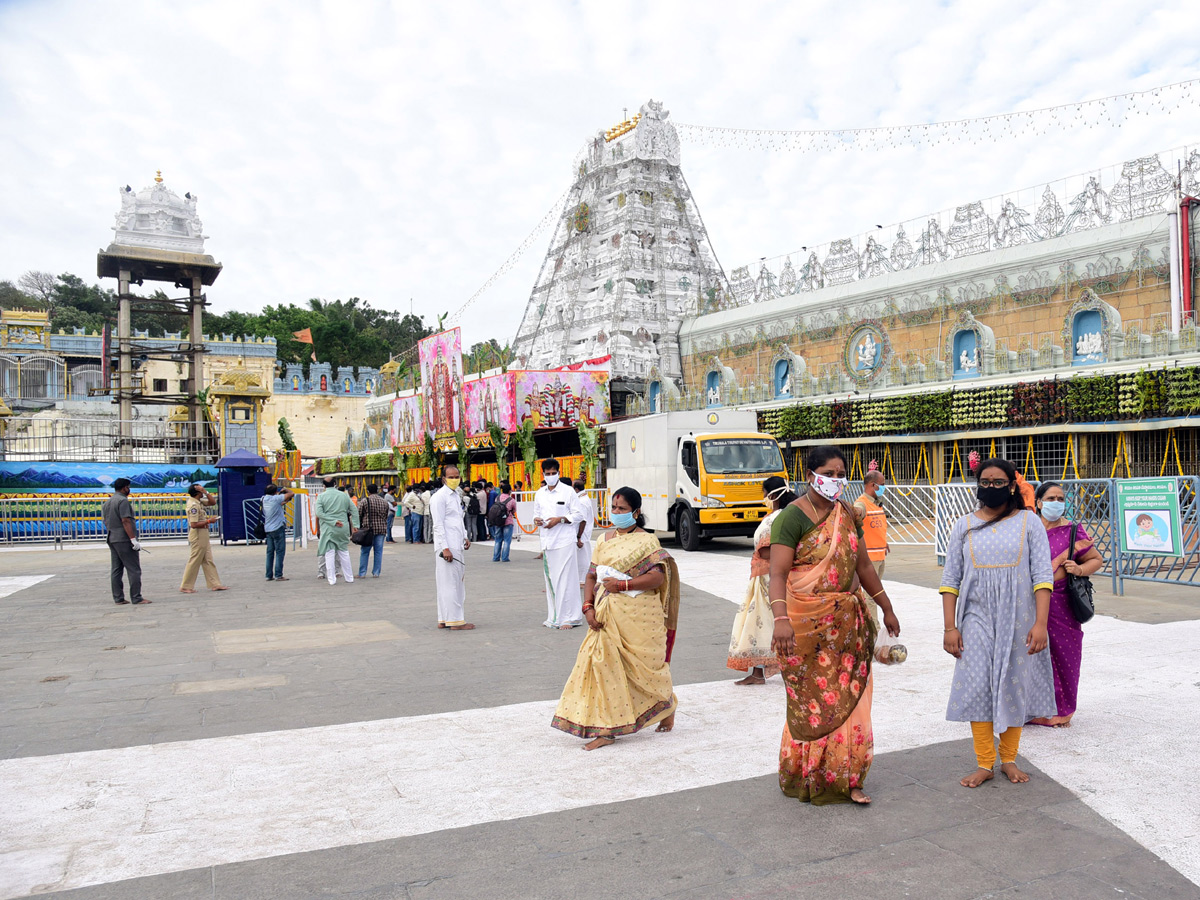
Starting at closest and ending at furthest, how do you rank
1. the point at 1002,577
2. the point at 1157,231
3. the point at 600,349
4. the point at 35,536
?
the point at 1002,577
the point at 1157,231
the point at 35,536
the point at 600,349

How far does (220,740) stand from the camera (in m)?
5.42

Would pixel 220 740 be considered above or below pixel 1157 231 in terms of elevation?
below

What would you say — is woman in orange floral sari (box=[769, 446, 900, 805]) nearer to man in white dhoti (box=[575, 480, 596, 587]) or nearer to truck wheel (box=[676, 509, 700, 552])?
man in white dhoti (box=[575, 480, 596, 587])

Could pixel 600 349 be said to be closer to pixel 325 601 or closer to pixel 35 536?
pixel 35 536

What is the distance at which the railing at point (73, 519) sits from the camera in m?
24.4

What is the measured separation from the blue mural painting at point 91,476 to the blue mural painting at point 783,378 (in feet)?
62.2

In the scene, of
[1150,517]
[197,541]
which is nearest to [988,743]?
[1150,517]

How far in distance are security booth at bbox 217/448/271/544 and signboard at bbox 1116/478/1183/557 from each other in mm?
19522

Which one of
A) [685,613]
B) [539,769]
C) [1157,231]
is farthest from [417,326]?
[539,769]

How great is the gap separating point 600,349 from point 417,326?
1779 inches

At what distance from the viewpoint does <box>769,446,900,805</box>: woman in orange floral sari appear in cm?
413

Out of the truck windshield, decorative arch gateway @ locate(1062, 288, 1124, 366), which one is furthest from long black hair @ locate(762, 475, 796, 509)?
decorative arch gateway @ locate(1062, 288, 1124, 366)

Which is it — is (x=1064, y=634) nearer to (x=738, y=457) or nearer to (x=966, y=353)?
(x=738, y=457)

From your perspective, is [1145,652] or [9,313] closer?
[1145,652]
